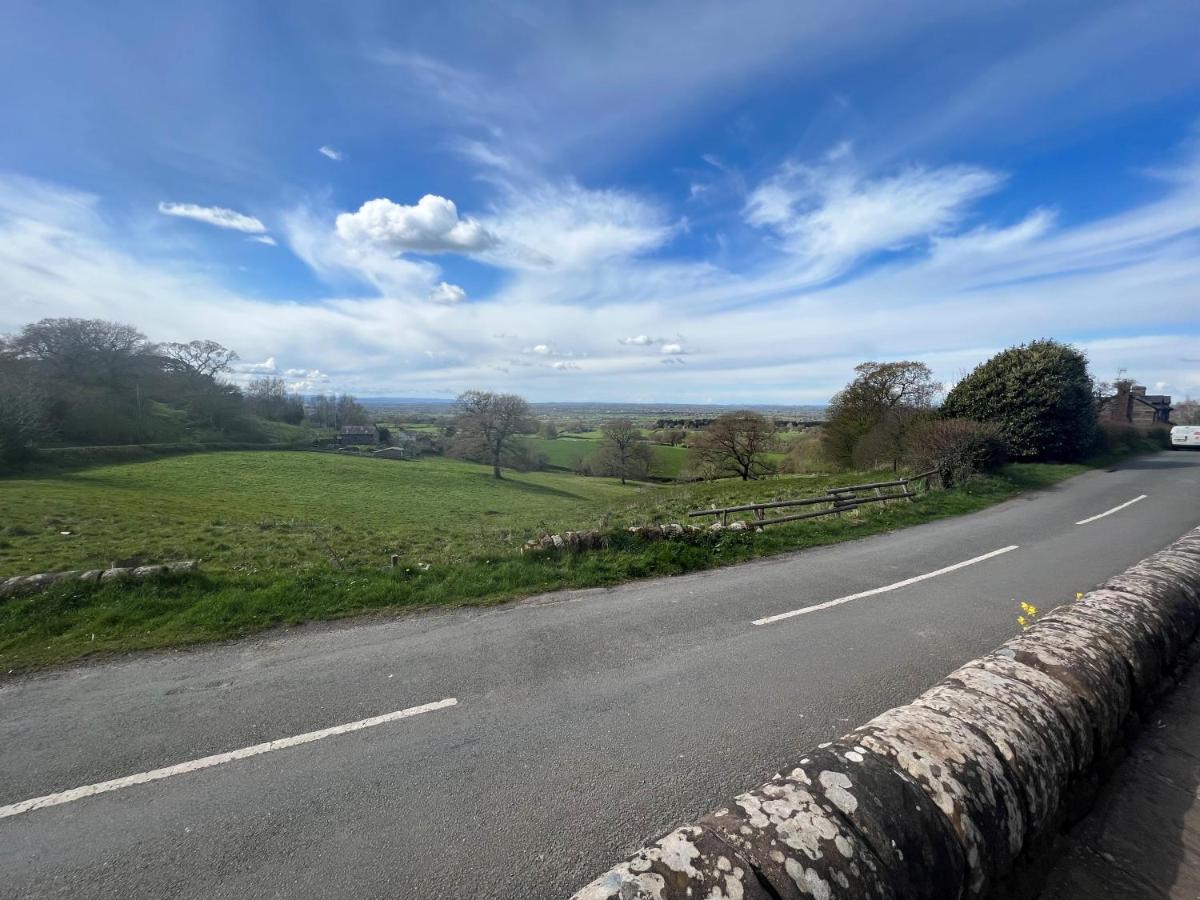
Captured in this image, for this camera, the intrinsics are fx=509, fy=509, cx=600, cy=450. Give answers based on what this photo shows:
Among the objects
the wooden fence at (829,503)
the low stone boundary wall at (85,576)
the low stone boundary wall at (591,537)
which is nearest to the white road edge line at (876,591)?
the low stone boundary wall at (591,537)

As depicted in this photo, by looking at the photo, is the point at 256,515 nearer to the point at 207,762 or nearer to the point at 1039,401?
the point at 207,762

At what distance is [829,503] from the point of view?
50.6ft

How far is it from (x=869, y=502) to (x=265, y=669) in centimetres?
1487

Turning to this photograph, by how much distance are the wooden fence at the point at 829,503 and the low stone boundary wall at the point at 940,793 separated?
9046mm

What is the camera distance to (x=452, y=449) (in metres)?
55.0

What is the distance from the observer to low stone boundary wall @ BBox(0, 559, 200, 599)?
654 cm

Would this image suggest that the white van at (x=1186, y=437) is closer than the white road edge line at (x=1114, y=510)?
No

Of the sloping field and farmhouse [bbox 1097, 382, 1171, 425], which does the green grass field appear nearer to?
the sloping field

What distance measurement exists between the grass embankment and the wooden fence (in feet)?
1.35

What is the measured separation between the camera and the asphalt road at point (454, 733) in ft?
9.77

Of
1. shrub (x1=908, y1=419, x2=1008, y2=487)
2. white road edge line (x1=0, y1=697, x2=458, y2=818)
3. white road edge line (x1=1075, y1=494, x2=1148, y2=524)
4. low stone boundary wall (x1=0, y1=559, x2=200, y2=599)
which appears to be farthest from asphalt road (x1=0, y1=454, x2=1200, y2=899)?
shrub (x1=908, y1=419, x2=1008, y2=487)

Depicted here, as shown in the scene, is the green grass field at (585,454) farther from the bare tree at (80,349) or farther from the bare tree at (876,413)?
the bare tree at (80,349)

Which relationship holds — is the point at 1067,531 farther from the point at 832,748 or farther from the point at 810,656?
the point at 832,748

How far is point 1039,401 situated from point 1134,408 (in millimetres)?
36277
